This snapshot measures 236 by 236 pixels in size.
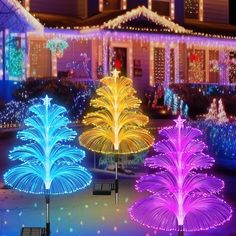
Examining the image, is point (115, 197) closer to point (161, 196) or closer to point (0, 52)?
point (161, 196)

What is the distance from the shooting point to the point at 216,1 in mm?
36156

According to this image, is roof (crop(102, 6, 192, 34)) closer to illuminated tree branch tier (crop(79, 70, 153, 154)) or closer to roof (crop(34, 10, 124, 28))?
roof (crop(34, 10, 124, 28))

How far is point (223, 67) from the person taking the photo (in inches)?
1359

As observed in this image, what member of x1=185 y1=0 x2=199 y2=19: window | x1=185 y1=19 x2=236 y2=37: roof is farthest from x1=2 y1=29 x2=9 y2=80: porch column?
x1=185 y1=0 x2=199 y2=19: window

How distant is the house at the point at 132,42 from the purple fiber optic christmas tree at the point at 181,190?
19.1 meters

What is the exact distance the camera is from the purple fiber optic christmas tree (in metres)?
7.51

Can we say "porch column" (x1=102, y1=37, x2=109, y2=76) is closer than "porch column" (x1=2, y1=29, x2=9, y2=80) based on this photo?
No

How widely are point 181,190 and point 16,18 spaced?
19408mm

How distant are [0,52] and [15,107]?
3334 mm

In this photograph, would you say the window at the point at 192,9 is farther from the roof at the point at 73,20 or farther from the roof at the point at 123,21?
the roof at the point at 73,20

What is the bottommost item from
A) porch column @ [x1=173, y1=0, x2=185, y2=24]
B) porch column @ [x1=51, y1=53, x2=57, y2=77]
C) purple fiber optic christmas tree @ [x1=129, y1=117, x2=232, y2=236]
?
purple fiber optic christmas tree @ [x1=129, y1=117, x2=232, y2=236]

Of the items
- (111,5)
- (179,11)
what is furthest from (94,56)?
(179,11)

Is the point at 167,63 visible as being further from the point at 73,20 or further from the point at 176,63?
the point at 73,20

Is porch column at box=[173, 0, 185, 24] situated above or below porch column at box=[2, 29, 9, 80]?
above
